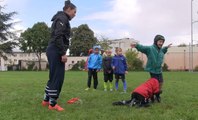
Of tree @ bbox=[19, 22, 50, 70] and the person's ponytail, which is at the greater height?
tree @ bbox=[19, 22, 50, 70]

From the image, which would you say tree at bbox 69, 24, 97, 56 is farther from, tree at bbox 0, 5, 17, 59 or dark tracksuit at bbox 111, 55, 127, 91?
dark tracksuit at bbox 111, 55, 127, 91

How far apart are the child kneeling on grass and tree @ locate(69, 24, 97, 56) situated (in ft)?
299

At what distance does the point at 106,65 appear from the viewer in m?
15.2

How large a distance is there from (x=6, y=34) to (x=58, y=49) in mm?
80191

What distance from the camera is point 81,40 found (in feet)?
334

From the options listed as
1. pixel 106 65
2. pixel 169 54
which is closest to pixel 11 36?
pixel 169 54

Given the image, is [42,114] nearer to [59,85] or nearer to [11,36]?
[59,85]

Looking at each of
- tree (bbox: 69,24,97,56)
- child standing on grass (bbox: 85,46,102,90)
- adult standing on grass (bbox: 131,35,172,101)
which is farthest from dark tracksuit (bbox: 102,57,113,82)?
tree (bbox: 69,24,97,56)

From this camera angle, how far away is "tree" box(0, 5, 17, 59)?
8388cm

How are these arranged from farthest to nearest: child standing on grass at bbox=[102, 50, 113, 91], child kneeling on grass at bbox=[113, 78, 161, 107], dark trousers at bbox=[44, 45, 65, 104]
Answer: child standing on grass at bbox=[102, 50, 113, 91] → child kneeling on grass at bbox=[113, 78, 161, 107] → dark trousers at bbox=[44, 45, 65, 104]

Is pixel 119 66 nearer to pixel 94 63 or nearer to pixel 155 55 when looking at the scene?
pixel 94 63

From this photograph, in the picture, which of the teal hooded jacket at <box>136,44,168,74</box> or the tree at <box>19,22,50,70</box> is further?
the tree at <box>19,22,50,70</box>

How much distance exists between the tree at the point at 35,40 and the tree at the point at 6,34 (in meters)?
5.47

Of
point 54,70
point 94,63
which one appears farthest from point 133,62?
point 54,70
